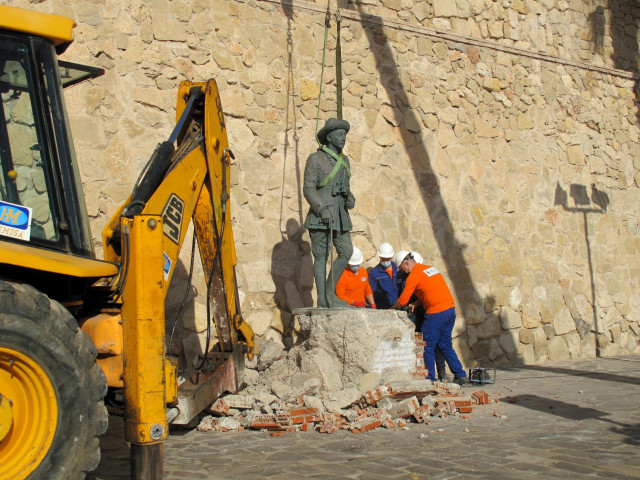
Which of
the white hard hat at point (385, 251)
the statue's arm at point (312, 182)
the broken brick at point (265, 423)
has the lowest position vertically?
the broken brick at point (265, 423)

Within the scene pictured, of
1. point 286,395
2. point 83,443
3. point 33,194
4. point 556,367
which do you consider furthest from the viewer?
point 556,367

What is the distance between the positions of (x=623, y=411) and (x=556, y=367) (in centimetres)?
366

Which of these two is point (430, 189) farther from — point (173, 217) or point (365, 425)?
point (173, 217)

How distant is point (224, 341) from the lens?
6070 mm

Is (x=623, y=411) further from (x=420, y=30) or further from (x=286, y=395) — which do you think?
(x=420, y=30)

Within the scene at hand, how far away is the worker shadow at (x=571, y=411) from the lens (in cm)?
574

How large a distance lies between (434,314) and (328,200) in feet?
6.12

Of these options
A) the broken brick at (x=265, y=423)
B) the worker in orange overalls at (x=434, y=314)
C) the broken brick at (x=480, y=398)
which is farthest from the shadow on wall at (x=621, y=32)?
the broken brick at (x=265, y=423)

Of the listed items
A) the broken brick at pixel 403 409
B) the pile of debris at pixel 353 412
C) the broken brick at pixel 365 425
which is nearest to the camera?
the broken brick at pixel 365 425

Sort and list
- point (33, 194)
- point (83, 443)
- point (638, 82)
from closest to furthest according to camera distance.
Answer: point (83, 443), point (33, 194), point (638, 82)

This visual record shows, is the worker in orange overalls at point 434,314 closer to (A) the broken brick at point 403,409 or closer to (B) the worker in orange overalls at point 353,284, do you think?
(B) the worker in orange overalls at point 353,284

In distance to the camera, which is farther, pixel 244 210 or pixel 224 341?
pixel 244 210

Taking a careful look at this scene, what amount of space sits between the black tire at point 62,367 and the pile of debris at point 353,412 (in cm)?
251

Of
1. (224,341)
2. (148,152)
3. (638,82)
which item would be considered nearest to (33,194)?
(224,341)
